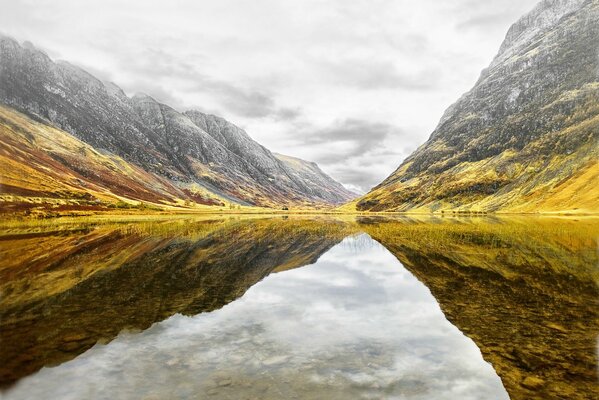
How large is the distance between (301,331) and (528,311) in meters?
10.3

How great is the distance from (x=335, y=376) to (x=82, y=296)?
16313 millimetres

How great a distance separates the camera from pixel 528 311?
57.6ft

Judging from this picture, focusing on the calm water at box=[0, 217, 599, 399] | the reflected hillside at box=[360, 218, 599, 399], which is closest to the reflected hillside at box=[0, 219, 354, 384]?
the calm water at box=[0, 217, 599, 399]

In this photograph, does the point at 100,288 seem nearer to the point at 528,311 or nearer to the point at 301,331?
the point at 301,331

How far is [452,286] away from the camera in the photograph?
77.8 ft

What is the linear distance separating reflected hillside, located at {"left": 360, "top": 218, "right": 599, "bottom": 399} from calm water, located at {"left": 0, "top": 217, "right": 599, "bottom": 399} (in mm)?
72

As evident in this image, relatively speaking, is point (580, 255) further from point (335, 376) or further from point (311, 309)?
point (335, 376)

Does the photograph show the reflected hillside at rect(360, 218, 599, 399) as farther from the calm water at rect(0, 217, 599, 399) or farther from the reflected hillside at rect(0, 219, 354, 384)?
the reflected hillside at rect(0, 219, 354, 384)

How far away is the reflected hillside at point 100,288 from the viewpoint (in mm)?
14242

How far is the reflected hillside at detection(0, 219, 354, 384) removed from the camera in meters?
14.2

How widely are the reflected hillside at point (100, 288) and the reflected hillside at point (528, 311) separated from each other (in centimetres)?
1201

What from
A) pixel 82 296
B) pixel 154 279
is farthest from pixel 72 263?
pixel 82 296

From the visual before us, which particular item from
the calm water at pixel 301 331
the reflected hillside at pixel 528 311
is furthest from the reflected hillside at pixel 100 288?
the reflected hillside at pixel 528 311

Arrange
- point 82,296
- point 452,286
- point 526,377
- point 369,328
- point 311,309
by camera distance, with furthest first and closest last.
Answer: point 452,286, point 82,296, point 311,309, point 369,328, point 526,377
